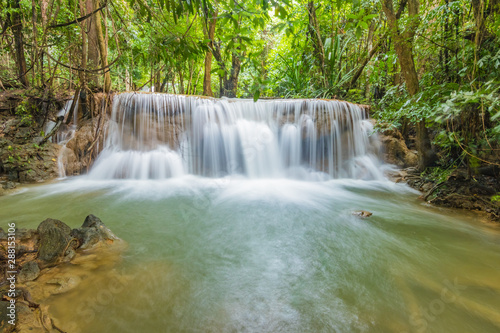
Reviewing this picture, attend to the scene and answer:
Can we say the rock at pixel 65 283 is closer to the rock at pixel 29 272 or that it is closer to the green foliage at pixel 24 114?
the rock at pixel 29 272

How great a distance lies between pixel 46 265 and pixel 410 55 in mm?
5601

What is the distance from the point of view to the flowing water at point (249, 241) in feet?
4.71

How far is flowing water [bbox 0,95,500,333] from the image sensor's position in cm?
144

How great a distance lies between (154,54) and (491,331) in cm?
286

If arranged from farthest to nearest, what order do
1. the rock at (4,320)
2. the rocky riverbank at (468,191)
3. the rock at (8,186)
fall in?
the rock at (8,186), the rocky riverbank at (468,191), the rock at (4,320)

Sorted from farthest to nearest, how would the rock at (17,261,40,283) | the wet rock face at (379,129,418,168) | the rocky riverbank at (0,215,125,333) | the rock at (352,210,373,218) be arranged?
the wet rock face at (379,129,418,168) < the rock at (352,210,373,218) < the rock at (17,261,40,283) < the rocky riverbank at (0,215,125,333)

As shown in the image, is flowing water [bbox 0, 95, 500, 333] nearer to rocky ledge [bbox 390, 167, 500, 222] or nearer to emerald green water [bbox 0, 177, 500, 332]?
emerald green water [bbox 0, 177, 500, 332]

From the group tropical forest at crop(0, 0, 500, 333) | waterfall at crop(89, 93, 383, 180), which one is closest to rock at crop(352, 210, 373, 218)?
tropical forest at crop(0, 0, 500, 333)

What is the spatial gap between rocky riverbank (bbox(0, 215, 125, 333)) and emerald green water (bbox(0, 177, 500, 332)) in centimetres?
9

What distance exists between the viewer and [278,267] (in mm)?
2027

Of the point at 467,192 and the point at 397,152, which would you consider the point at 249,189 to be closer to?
the point at 467,192

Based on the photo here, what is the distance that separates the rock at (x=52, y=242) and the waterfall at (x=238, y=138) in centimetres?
366

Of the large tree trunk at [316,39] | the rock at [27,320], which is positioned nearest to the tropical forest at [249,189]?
the rock at [27,320]

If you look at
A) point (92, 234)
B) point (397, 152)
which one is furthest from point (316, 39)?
point (92, 234)
